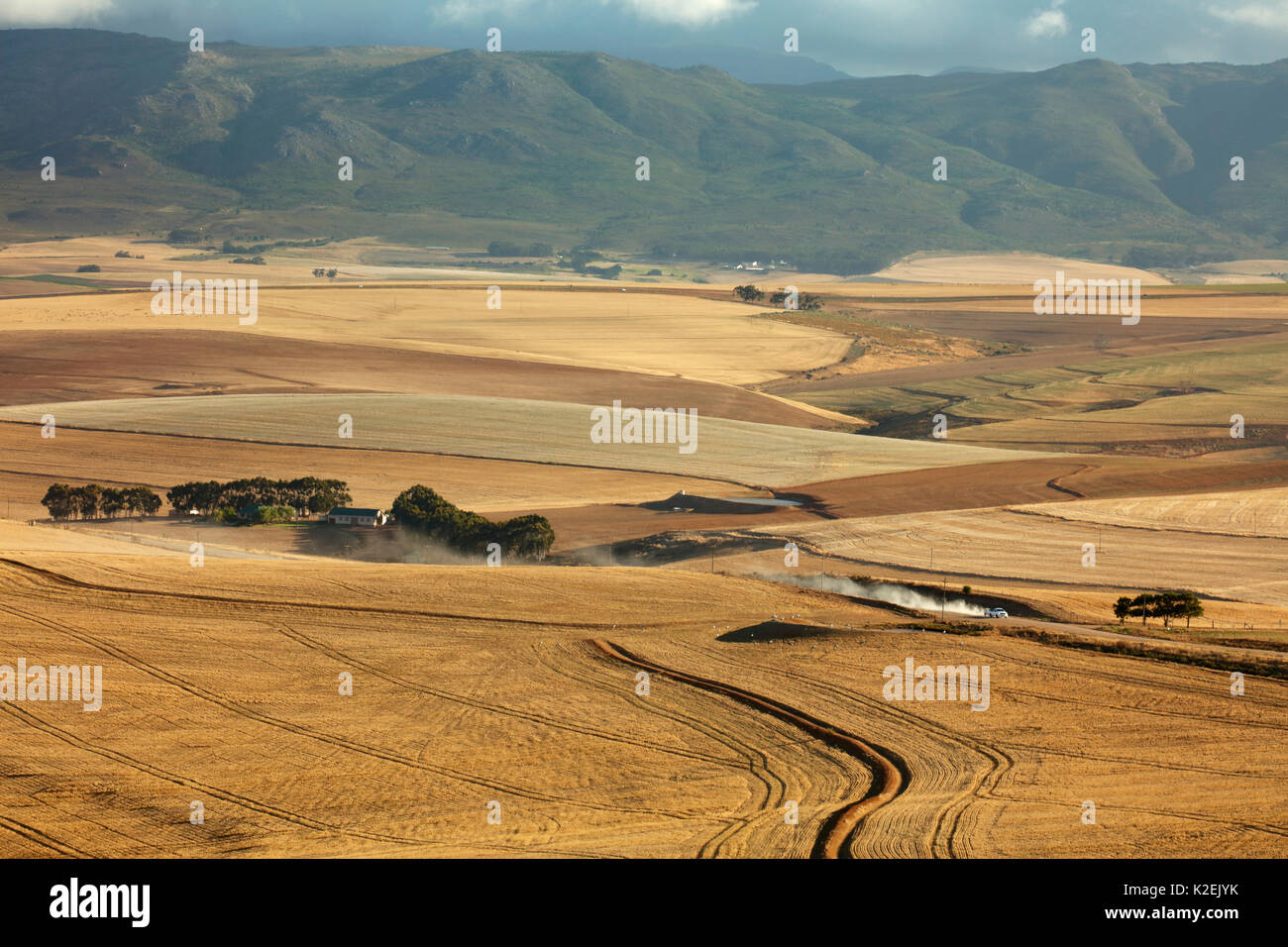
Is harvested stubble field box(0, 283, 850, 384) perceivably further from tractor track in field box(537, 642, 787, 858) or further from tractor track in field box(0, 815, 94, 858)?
tractor track in field box(0, 815, 94, 858)

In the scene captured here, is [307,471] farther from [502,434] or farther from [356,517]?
[502,434]

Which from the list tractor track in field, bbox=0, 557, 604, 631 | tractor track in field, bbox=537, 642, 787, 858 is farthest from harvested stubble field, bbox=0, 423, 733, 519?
tractor track in field, bbox=537, 642, 787, 858

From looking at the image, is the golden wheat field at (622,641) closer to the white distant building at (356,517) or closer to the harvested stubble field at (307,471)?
the harvested stubble field at (307,471)

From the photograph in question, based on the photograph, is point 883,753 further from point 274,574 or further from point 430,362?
point 430,362
